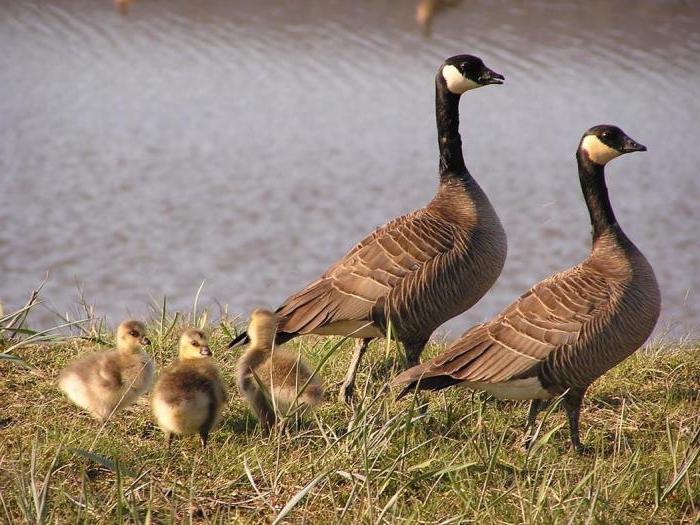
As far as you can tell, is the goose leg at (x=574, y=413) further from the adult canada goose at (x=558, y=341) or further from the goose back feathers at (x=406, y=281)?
the goose back feathers at (x=406, y=281)

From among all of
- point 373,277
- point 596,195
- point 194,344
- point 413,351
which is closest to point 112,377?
point 194,344

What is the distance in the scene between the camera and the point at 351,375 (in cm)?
508

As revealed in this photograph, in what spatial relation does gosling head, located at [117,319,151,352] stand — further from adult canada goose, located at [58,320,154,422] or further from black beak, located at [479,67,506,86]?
black beak, located at [479,67,506,86]

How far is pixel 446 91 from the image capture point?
5.99m

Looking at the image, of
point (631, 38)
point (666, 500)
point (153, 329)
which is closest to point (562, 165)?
point (631, 38)

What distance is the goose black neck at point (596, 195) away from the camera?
503 cm

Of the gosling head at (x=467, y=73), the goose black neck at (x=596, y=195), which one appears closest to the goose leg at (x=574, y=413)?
the goose black neck at (x=596, y=195)

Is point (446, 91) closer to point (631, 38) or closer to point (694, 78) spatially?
point (694, 78)

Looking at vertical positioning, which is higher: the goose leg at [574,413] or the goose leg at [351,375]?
the goose leg at [574,413]

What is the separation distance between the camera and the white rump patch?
4.54 m

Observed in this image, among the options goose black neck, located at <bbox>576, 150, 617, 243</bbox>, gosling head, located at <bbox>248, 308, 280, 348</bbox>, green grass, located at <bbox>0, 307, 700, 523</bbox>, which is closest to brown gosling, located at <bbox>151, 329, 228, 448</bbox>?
green grass, located at <bbox>0, 307, 700, 523</bbox>

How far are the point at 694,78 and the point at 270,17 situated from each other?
7.13 metres

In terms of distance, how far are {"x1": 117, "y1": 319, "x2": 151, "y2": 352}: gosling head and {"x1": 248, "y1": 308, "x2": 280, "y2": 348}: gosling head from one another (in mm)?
550

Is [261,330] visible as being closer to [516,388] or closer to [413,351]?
[413,351]
